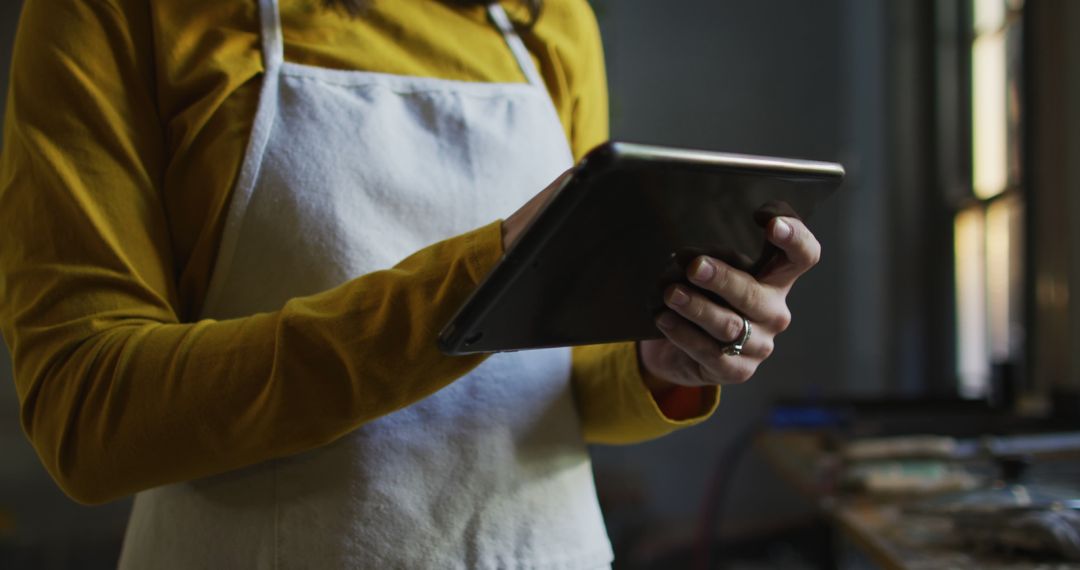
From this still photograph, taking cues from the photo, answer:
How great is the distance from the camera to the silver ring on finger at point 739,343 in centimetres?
53

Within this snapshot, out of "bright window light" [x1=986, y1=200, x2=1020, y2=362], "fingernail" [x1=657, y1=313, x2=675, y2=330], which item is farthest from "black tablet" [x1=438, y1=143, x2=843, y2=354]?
"bright window light" [x1=986, y1=200, x2=1020, y2=362]

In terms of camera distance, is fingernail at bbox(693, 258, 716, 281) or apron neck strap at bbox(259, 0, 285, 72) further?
apron neck strap at bbox(259, 0, 285, 72)

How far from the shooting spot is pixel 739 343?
53cm

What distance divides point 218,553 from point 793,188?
0.41 meters

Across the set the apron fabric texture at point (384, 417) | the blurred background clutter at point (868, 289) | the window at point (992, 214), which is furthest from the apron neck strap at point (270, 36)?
the window at point (992, 214)

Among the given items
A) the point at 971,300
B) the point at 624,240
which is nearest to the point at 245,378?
the point at 624,240

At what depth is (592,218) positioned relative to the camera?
0.44 metres

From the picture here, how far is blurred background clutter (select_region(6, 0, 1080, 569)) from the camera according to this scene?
64.6 inches

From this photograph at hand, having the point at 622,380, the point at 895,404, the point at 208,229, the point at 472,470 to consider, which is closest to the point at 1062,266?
the point at 895,404

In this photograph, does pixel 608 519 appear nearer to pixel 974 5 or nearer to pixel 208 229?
pixel 974 5

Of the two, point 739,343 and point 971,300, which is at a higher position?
point 739,343

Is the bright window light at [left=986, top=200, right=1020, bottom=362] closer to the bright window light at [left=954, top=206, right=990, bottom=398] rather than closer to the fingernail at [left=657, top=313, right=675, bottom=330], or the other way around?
the bright window light at [left=954, top=206, right=990, bottom=398]

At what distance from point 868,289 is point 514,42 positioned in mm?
2804

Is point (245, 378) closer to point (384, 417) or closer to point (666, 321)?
point (384, 417)
